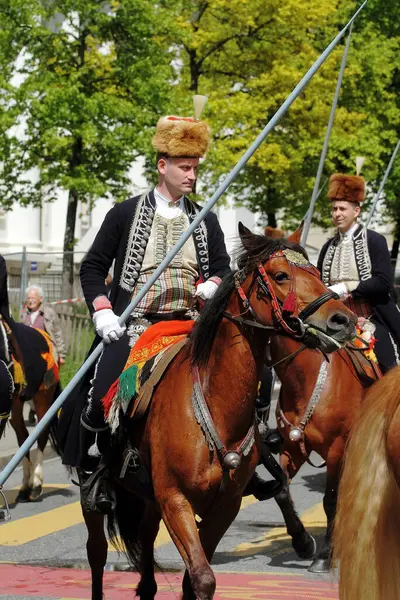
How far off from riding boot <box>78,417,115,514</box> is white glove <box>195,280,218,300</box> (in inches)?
34.8

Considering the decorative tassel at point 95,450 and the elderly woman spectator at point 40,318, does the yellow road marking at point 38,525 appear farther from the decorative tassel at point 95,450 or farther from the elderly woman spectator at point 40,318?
the elderly woman spectator at point 40,318

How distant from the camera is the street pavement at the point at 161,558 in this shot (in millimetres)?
7418

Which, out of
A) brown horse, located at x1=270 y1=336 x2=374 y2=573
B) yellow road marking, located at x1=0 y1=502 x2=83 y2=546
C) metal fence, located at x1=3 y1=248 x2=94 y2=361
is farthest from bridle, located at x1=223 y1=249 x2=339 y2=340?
metal fence, located at x1=3 y1=248 x2=94 y2=361

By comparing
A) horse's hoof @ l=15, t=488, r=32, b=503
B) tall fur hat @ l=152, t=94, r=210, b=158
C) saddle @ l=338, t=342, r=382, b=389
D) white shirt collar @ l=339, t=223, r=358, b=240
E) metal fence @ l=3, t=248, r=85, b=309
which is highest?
tall fur hat @ l=152, t=94, r=210, b=158

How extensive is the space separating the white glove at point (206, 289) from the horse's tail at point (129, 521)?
4.02 feet

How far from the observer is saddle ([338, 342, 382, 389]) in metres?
8.97

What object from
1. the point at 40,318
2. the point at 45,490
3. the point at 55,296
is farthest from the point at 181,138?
the point at 55,296

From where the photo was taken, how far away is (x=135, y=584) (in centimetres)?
776

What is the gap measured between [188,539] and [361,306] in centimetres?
471

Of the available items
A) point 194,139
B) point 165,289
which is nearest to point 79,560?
point 165,289

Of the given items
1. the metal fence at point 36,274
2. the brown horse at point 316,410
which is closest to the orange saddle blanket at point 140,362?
the brown horse at point 316,410

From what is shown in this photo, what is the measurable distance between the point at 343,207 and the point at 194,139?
11.1 ft

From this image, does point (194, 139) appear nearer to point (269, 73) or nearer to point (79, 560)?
point (79, 560)

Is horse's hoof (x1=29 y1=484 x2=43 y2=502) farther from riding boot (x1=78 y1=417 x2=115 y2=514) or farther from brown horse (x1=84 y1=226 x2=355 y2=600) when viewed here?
brown horse (x1=84 y1=226 x2=355 y2=600)
